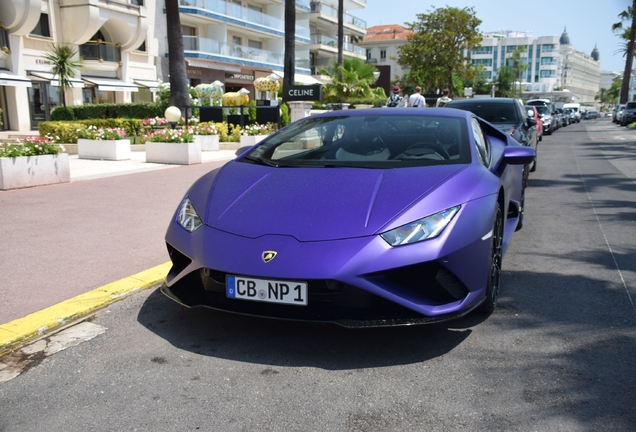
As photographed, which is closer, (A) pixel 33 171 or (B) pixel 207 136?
(A) pixel 33 171

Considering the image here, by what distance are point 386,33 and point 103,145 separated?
75398mm

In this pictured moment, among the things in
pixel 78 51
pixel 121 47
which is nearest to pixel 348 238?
pixel 78 51

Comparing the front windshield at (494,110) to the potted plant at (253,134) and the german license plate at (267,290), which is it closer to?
the german license plate at (267,290)

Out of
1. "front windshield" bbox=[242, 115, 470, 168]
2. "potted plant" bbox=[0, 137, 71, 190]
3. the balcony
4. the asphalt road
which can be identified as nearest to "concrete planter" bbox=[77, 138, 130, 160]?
"potted plant" bbox=[0, 137, 71, 190]

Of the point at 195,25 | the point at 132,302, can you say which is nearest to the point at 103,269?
the point at 132,302

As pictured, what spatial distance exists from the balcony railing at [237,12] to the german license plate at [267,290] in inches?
1487

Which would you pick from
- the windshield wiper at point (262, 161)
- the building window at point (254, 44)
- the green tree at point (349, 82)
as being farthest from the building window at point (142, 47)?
the windshield wiper at point (262, 161)

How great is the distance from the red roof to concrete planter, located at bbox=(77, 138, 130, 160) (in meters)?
69.9

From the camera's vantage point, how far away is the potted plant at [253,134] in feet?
55.9

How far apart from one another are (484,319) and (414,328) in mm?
491

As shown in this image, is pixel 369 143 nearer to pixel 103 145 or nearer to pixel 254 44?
pixel 103 145

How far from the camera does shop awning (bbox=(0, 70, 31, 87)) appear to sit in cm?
2573

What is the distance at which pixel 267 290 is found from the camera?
3.03 m

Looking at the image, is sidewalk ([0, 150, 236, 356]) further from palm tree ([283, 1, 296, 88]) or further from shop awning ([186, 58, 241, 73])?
shop awning ([186, 58, 241, 73])
